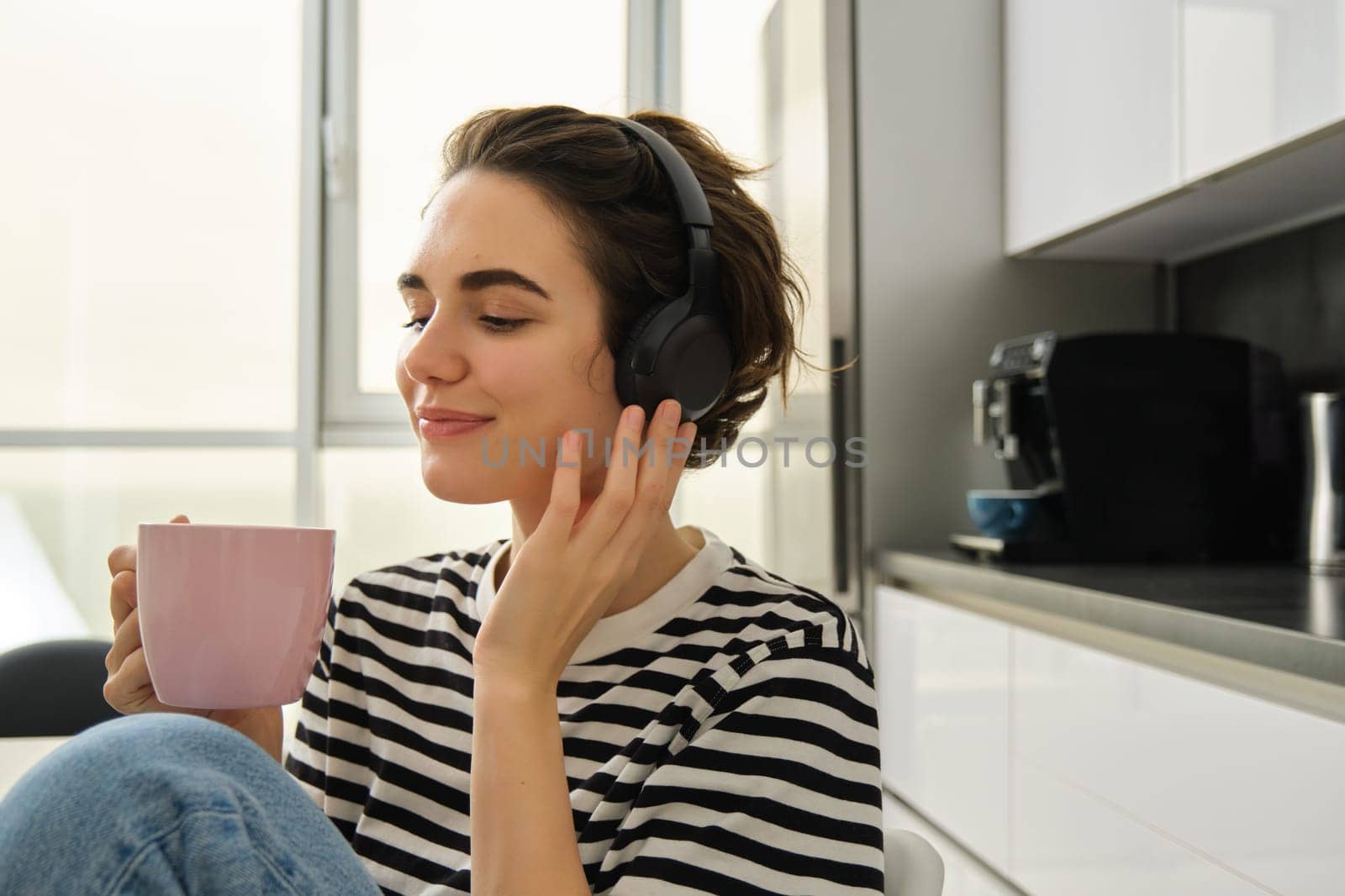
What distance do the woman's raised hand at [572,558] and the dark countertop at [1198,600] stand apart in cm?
76

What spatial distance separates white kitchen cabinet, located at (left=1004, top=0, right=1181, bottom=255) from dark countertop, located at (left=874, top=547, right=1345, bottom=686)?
2.25ft

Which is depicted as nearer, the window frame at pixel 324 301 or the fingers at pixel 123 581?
the fingers at pixel 123 581

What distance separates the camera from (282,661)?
0.62m

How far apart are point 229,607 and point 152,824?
14 cm

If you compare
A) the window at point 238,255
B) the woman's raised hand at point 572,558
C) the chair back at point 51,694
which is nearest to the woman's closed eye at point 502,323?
the woman's raised hand at point 572,558

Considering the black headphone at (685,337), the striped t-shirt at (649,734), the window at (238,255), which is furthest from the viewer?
the window at (238,255)

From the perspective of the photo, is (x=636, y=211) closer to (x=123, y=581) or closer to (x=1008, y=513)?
(x=123, y=581)

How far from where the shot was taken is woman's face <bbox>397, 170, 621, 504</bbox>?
0.82 m

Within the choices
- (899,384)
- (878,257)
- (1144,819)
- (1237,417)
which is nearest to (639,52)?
(878,257)

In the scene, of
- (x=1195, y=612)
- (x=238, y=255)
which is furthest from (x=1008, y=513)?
(x=238, y=255)

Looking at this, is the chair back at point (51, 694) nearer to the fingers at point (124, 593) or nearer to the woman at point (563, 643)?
the woman at point (563, 643)

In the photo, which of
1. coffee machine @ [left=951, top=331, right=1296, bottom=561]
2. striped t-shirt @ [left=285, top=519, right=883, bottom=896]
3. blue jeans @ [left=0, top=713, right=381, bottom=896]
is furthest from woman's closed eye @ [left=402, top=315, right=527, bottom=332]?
coffee machine @ [left=951, top=331, right=1296, bottom=561]

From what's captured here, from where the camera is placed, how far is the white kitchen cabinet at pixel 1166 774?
113cm

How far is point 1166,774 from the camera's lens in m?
1.37
